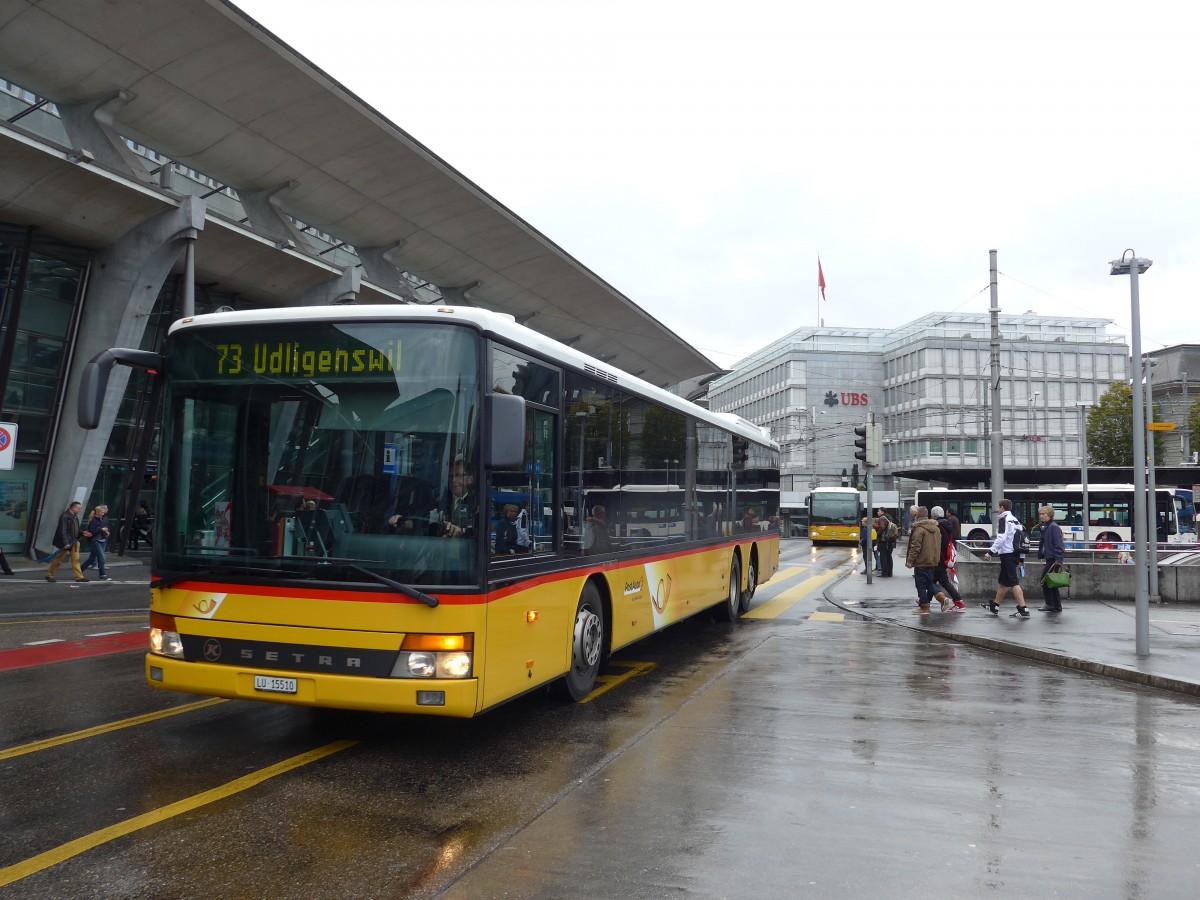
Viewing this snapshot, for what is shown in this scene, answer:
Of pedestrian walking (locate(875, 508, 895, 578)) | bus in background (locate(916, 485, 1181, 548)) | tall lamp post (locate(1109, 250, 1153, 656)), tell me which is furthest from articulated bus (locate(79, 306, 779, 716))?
bus in background (locate(916, 485, 1181, 548))

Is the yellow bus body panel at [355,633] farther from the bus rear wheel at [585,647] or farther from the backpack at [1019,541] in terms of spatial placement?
the backpack at [1019,541]

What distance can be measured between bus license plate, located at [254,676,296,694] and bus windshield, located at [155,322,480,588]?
62 cm

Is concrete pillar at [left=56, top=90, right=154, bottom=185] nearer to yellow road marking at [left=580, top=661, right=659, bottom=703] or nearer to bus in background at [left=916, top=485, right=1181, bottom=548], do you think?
yellow road marking at [left=580, top=661, right=659, bottom=703]

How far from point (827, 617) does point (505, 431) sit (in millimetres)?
11281

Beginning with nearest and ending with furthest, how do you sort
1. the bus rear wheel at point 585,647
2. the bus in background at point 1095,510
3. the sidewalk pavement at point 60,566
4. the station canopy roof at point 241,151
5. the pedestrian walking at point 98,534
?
the bus rear wheel at point 585,647
the station canopy roof at point 241,151
the pedestrian walking at point 98,534
the sidewalk pavement at point 60,566
the bus in background at point 1095,510

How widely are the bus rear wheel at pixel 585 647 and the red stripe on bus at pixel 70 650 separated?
5764mm

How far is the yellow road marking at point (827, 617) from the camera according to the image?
52.1ft

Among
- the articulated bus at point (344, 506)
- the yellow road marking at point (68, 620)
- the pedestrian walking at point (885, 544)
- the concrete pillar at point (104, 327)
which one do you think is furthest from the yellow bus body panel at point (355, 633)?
the concrete pillar at point (104, 327)

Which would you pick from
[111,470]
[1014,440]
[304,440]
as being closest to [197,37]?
[111,470]

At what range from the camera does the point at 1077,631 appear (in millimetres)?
13703

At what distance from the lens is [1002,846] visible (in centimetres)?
493

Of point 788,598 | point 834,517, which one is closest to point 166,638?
point 788,598

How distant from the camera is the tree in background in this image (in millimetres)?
66000

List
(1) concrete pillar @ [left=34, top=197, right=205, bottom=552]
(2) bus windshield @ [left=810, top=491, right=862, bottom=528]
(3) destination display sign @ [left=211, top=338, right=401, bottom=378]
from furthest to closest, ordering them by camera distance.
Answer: (2) bus windshield @ [left=810, top=491, right=862, bottom=528] → (1) concrete pillar @ [left=34, top=197, right=205, bottom=552] → (3) destination display sign @ [left=211, top=338, right=401, bottom=378]
